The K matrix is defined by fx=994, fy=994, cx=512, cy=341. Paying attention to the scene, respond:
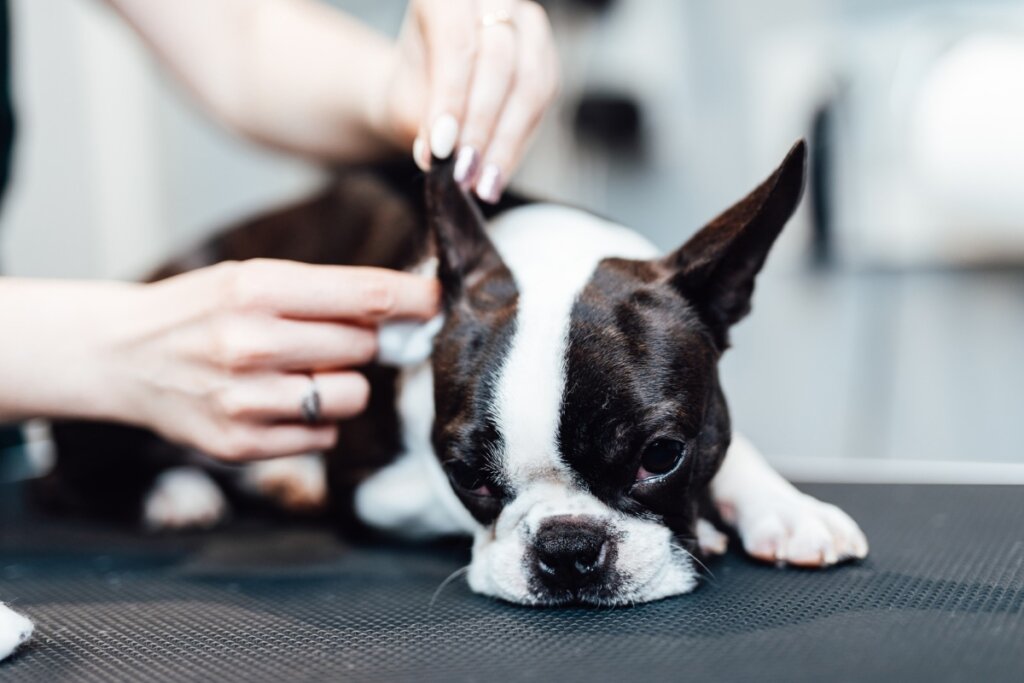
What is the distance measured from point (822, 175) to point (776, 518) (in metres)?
1.69

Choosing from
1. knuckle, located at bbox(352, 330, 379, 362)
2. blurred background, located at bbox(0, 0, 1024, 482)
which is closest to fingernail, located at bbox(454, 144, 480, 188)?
knuckle, located at bbox(352, 330, 379, 362)

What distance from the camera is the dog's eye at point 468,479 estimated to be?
1.17 meters

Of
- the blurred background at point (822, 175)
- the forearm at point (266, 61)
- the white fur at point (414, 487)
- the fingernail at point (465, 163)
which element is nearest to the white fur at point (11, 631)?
the white fur at point (414, 487)

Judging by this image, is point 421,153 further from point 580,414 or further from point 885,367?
point 885,367

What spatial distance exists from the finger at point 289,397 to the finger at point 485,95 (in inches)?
12.1

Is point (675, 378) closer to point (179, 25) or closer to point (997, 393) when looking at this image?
point (179, 25)

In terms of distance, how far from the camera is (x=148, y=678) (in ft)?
2.75

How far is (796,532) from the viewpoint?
1.17m

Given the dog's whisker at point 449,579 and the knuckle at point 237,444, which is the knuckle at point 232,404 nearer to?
the knuckle at point 237,444

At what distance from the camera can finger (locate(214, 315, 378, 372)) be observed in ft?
3.88

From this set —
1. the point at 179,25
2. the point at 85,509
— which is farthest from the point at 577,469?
the point at 179,25

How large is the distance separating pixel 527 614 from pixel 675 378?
1.03 feet

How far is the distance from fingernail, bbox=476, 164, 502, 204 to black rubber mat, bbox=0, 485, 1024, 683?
19.0 inches

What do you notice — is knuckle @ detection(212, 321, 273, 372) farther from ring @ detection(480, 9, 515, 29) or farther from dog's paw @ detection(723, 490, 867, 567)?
dog's paw @ detection(723, 490, 867, 567)
